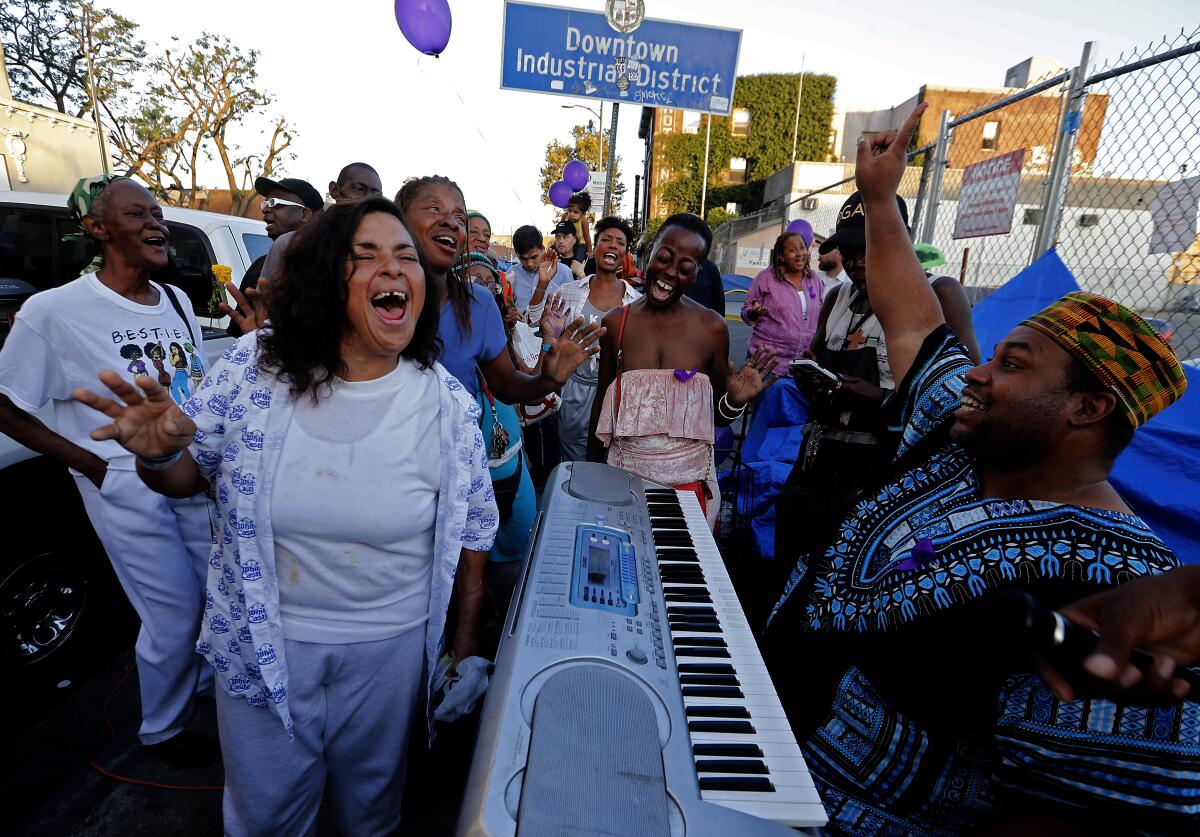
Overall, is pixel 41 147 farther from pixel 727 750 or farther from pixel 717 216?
pixel 717 216

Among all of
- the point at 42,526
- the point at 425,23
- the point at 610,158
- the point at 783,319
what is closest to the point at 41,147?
the point at 610,158

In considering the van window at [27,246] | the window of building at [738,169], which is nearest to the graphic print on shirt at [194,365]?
the van window at [27,246]

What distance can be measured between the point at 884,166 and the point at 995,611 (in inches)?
53.0

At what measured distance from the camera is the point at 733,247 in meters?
18.2

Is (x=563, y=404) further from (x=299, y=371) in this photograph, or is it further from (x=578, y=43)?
(x=578, y=43)

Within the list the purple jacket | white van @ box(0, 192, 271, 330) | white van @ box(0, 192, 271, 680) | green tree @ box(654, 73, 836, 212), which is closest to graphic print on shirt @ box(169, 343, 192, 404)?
white van @ box(0, 192, 271, 680)

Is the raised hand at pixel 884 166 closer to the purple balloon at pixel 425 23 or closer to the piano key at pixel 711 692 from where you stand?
the piano key at pixel 711 692

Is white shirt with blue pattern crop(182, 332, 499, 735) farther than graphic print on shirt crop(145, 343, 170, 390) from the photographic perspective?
No

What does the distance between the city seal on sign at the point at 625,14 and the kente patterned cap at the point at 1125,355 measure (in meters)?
8.74

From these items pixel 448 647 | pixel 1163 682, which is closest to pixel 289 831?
pixel 448 647

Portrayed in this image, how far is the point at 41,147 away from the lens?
55.2 feet

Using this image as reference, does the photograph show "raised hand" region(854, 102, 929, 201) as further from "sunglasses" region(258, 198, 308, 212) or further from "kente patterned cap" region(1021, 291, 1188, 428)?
"sunglasses" region(258, 198, 308, 212)

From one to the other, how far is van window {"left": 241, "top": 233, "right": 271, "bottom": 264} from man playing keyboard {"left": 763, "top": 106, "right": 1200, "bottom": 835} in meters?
4.20

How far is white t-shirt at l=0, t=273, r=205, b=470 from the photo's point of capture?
1.96 meters
